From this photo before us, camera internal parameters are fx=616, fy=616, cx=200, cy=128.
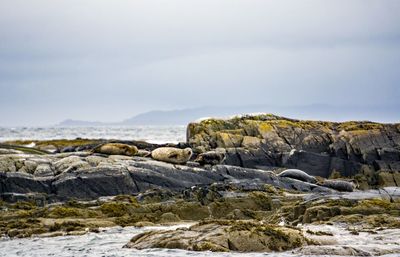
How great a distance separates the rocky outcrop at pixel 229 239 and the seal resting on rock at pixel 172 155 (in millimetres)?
15114

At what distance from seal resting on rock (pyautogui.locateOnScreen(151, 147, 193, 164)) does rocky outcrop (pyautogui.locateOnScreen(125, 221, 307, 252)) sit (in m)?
15.1

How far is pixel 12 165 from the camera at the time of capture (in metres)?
28.8

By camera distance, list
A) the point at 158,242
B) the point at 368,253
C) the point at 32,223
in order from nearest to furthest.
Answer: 1. the point at 368,253
2. the point at 158,242
3. the point at 32,223

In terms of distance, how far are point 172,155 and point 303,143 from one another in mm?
10826

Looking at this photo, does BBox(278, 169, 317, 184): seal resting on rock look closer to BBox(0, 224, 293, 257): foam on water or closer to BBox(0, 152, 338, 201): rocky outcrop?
BBox(0, 152, 338, 201): rocky outcrop

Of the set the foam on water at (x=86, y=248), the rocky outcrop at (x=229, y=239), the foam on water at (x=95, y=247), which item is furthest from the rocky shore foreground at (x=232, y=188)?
the foam on water at (x=86, y=248)

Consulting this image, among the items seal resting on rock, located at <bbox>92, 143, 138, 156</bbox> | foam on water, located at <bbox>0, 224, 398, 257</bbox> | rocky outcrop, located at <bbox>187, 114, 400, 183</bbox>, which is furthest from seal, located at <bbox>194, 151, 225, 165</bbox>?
foam on water, located at <bbox>0, 224, 398, 257</bbox>

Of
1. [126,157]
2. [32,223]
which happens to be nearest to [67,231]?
[32,223]

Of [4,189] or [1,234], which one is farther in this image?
[4,189]

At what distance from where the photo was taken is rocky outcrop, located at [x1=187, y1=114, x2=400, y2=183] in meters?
35.9

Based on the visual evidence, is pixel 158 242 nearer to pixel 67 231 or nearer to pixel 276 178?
pixel 67 231

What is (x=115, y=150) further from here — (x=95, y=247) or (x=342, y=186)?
(x=95, y=247)

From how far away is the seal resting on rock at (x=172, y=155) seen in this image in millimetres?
31378

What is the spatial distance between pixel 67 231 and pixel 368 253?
935 centimetres
